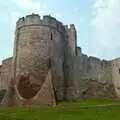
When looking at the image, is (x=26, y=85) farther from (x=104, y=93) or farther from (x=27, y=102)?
(x=104, y=93)

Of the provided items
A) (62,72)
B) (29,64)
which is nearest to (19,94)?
(29,64)

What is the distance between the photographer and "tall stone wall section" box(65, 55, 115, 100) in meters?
32.6

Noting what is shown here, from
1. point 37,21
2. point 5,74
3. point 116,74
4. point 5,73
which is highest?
point 37,21

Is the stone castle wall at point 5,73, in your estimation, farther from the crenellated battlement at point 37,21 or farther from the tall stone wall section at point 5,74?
the crenellated battlement at point 37,21

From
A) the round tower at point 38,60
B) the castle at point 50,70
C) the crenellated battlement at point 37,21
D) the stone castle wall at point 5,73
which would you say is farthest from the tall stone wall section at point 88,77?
the stone castle wall at point 5,73

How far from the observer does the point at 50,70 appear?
2920 cm

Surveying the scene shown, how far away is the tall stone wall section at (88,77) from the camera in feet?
107

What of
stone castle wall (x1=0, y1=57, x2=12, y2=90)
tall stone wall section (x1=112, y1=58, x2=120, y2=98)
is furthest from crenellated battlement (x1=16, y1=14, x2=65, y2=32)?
tall stone wall section (x1=112, y1=58, x2=120, y2=98)

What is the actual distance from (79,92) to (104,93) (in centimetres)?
252

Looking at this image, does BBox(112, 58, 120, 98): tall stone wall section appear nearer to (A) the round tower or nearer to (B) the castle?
(B) the castle

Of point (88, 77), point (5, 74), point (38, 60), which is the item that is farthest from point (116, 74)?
point (5, 74)

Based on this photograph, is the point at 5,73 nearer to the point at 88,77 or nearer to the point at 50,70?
the point at 50,70

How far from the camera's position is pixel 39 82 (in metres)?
28.6

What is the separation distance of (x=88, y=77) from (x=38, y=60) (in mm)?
6186
